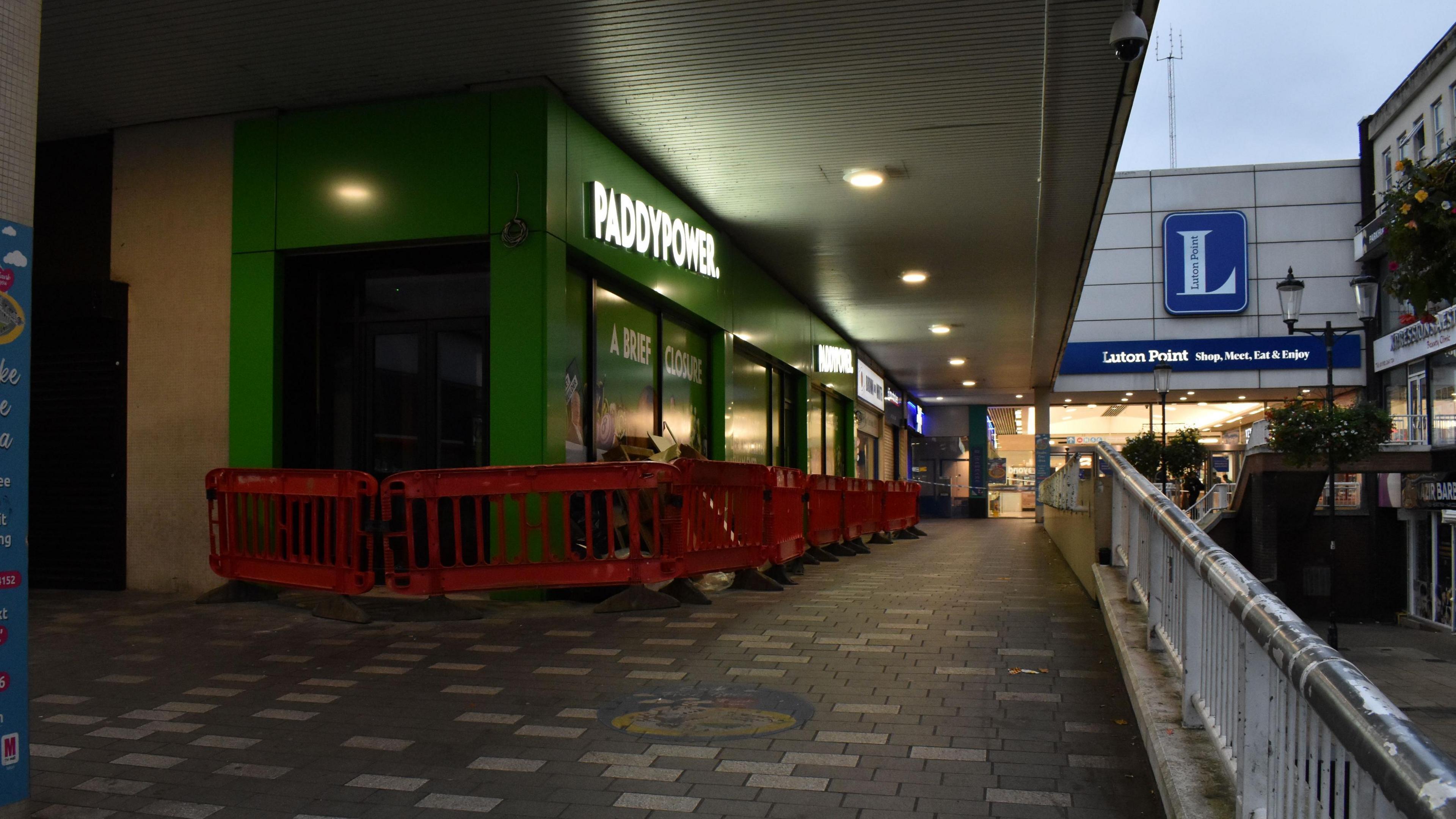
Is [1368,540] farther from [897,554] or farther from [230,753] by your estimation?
[230,753]

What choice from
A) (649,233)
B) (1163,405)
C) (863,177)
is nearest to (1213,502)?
(1163,405)

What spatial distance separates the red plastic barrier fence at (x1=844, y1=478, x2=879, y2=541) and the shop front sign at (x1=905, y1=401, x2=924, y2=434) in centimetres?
1875

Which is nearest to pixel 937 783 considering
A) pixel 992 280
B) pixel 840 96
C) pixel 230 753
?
pixel 230 753

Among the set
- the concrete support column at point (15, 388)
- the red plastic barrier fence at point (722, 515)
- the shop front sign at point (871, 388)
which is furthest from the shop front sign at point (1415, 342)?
the concrete support column at point (15, 388)

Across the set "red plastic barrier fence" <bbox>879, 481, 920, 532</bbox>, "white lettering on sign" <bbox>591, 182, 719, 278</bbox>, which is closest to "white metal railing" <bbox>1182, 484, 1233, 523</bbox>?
"red plastic barrier fence" <bbox>879, 481, 920, 532</bbox>

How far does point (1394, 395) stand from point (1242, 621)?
118 feet

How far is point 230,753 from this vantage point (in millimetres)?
4277

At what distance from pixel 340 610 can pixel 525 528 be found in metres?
1.39

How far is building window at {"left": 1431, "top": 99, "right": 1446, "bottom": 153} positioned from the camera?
28.2 meters

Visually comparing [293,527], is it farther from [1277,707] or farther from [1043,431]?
[1043,431]

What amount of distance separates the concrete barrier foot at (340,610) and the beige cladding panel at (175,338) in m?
2.35

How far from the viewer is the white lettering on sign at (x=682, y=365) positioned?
41.5 ft

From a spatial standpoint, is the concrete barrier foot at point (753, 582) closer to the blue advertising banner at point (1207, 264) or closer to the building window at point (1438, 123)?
the building window at point (1438, 123)

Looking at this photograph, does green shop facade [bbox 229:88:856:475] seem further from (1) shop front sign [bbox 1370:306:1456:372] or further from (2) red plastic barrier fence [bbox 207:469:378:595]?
(1) shop front sign [bbox 1370:306:1456:372]
